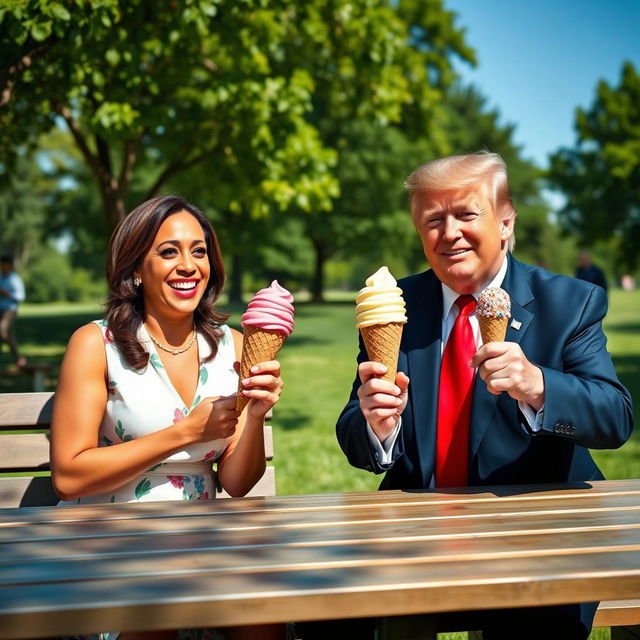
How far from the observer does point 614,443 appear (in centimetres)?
262

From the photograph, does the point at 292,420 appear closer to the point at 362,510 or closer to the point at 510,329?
the point at 510,329

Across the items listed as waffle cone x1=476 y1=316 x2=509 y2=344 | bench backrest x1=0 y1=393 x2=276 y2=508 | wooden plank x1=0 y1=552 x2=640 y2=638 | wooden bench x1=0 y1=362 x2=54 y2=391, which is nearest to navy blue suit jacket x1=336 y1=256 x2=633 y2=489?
waffle cone x1=476 y1=316 x2=509 y2=344

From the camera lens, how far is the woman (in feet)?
8.93

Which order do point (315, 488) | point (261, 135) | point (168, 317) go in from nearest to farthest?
point (168, 317) < point (315, 488) < point (261, 135)

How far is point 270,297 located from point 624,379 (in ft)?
40.3

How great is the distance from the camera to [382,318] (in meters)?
2.58

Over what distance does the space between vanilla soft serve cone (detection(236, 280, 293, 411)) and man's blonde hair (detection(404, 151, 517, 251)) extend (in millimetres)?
659

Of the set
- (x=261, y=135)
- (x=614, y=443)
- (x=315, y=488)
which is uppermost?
(x=261, y=135)

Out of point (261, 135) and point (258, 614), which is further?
point (261, 135)

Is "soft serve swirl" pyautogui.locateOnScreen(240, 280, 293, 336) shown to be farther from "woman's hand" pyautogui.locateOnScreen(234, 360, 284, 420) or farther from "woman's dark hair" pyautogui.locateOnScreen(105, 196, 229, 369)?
"woman's dark hair" pyautogui.locateOnScreen(105, 196, 229, 369)

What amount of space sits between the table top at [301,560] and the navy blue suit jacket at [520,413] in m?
0.31

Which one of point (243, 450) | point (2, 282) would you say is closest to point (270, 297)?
point (243, 450)

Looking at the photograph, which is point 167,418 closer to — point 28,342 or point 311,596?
point 311,596

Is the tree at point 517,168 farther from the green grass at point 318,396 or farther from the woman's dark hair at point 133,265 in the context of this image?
the woman's dark hair at point 133,265
